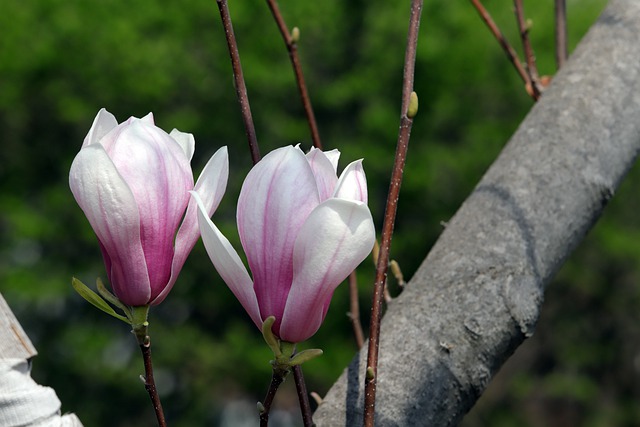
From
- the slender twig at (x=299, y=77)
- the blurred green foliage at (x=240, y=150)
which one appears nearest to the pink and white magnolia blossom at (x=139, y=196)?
the slender twig at (x=299, y=77)

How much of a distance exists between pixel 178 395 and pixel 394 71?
3889 mm

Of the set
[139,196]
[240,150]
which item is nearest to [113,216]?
[139,196]

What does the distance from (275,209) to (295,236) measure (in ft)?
0.06

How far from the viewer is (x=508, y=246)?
664 mm

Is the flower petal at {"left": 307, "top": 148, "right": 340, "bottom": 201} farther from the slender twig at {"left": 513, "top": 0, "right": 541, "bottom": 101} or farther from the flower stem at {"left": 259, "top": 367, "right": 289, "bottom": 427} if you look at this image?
the slender twig at {"left": 513, "top": 0, "right": 541, "bottom": 101}

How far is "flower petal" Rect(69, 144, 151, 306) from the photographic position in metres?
0.46

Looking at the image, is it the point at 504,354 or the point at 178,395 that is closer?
the point at 504,354

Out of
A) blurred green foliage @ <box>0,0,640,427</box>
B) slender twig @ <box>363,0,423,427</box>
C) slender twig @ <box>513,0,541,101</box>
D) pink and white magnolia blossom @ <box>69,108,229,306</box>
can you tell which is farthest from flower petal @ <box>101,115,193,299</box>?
blurred green foliage @ <box>0,0,640,427</box>

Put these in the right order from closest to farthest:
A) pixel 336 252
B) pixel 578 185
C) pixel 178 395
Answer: pixel 336 252
pixel 578 185
pixel 178 395

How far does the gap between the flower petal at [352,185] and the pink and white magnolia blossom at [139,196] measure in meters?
0.07

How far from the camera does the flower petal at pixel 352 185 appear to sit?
46 centimetres

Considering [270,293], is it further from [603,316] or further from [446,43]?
[603,316]

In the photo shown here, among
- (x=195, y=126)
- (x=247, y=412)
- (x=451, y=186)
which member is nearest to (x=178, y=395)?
(x=247, y=412)

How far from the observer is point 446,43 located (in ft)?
26.6
